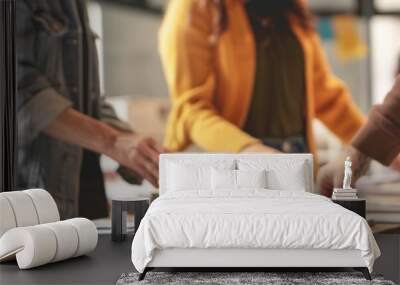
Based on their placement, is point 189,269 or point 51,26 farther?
point 51,26

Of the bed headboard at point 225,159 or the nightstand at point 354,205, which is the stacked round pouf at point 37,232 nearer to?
the bed headboard at point 225,159

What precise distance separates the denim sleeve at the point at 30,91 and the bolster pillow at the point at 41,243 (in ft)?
6.23

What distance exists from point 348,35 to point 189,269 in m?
3.10

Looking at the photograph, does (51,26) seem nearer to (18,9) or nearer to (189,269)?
(18,9)

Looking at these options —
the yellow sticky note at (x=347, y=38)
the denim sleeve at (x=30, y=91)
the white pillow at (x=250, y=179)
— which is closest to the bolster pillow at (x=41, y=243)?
the white pillow at (x=250, y=179)

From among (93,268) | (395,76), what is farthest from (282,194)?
(395,76)

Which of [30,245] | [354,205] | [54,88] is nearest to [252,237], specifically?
[30,245]

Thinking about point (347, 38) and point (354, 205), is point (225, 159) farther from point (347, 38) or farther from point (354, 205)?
point (347, 38)

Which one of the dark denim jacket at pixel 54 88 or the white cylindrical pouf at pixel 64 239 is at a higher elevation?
the dark denim jacket at pixel 54 88

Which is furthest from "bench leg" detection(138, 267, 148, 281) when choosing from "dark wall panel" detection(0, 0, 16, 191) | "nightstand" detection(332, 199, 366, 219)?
"dark wall panel" detection(0, 0, 16, 191)

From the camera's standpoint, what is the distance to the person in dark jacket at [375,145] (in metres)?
6.72

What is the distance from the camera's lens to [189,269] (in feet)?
16.1

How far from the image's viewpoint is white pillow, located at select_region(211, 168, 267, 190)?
5.93m

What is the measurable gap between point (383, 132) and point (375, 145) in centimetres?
15
